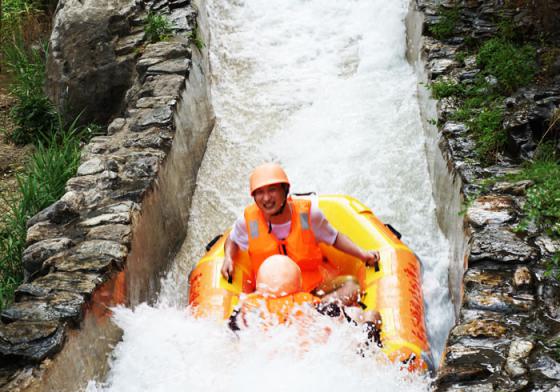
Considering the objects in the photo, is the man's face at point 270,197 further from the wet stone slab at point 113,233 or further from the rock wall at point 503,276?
the rock wall at point 503,276

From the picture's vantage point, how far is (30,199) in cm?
565

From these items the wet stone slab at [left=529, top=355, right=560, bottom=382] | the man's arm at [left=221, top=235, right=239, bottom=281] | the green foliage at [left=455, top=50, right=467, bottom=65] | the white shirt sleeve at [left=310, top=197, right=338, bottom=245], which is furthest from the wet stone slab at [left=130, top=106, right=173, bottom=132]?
the wet stone slab at [left=529, top=355, right=560, bottom=382]

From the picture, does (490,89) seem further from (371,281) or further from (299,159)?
(371,281)

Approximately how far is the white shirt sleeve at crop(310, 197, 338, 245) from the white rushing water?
787 mm

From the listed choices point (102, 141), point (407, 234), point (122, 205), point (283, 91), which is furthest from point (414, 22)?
point (122, 205)

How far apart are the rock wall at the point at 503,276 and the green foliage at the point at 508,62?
15cm

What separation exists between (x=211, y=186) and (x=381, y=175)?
5.04 ft

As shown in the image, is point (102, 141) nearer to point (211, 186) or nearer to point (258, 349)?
point (211, 186)

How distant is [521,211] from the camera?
15.1 ft

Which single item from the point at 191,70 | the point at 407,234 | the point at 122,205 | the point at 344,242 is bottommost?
the point at 407,234

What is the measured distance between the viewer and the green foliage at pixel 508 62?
597cm

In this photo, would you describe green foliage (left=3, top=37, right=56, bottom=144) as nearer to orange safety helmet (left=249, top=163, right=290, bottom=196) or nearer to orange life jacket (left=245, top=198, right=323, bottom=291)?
orange life jacket (left=245, top=198, right=323, bottom=291)

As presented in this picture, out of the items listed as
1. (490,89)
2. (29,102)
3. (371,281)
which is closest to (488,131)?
(490,89)

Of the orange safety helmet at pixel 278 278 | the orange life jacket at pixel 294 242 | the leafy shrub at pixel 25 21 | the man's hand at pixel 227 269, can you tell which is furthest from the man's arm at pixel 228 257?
the leafy shrub at pixel 25 21
